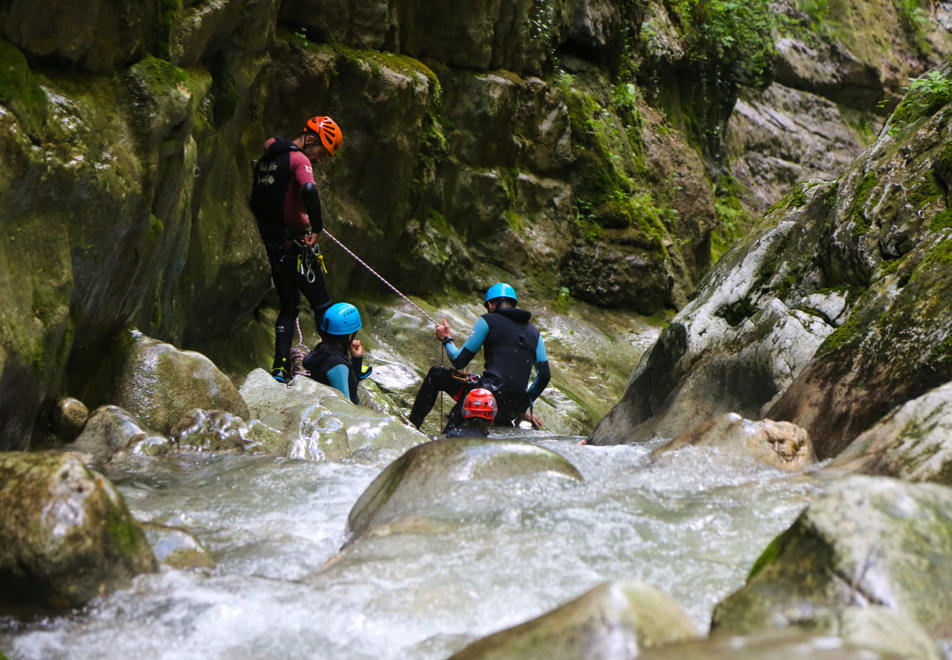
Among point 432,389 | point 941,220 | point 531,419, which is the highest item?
point 941,220

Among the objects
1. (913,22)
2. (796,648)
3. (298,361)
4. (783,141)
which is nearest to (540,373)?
(298,361)

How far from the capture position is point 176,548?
10.7 feet

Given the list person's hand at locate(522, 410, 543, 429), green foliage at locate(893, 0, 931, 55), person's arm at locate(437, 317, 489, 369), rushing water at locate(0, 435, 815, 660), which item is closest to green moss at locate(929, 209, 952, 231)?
rushing water at locate(0, 435, 815, 660)

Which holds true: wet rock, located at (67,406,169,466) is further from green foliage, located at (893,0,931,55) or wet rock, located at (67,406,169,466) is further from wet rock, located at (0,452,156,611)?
green foliage, located at (893,0,931,55)

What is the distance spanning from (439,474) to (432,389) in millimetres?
5294

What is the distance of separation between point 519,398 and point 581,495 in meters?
5.16

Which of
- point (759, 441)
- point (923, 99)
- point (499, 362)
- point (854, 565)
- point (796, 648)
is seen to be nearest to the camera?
point (796, 648)

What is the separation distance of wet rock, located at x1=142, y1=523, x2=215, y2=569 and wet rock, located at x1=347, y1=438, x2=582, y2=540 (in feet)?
2.48

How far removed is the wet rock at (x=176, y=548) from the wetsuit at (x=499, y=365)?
Result: 5.62 metres

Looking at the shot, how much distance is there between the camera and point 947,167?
6.82m

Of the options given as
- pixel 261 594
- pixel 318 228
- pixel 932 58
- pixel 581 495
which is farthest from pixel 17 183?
pixel 932 58

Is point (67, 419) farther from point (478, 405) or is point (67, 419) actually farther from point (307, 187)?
point (307, 187)

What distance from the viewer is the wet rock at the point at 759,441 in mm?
5098

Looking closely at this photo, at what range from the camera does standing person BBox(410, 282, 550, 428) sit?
29.9 feet
